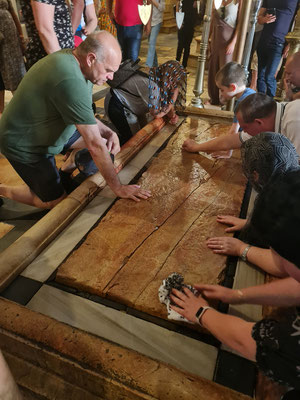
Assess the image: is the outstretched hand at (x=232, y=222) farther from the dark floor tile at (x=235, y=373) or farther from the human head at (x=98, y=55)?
the human head at (x=98, y=55)

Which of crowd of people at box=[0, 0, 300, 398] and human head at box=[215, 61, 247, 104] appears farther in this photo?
human head at box=[215, 61, 247, 104]

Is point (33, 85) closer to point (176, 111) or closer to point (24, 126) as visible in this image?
point (24, 126)

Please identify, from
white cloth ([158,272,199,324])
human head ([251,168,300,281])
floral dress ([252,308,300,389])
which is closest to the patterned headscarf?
white cloth ([158,272,199,324])

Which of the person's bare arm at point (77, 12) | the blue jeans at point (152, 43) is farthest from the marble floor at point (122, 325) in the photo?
the blue jeans at point (152, 43)

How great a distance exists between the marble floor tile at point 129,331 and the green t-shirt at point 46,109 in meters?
1.05

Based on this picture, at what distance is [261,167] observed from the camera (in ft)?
5.16

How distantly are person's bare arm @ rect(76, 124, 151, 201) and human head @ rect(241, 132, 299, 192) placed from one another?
715 millimetres

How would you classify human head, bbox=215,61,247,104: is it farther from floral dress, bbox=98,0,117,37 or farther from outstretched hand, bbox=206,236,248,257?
floral dress, bbox=98,0,117,37

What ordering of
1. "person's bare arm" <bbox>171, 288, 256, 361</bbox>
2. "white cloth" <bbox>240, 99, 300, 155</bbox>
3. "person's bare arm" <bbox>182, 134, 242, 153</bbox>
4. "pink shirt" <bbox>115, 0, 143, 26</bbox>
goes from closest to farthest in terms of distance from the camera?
"person's bare arm" <bbox>171, 288, 256, 361</bbox>
"white cloth" <bbox>240, 99, 300, 155</bbox>
"person's bare arm" <bbox>182, 134, 242, 153</bbox>
"pink shirt" <bbox>115, 0, 143, 26</bbox>

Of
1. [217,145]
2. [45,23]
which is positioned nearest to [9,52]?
[45,23]

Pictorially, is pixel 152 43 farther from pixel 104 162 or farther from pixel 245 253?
pixel 245 253

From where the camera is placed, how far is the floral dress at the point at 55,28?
261cm

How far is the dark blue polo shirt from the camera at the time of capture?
3.93m

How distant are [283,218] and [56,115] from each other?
5.49 feet
